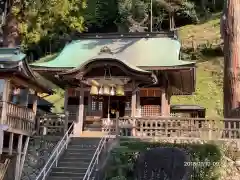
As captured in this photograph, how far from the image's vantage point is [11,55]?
599 inches

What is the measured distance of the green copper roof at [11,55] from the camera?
14461 millimetres

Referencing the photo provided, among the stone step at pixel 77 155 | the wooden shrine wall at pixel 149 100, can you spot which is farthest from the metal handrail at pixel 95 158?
the wooden shrine wall at pixel 149 100

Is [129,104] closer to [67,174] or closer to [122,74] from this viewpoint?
[122,74]

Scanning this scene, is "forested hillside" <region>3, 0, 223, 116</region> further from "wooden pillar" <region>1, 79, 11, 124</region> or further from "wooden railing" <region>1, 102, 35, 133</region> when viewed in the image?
"wooden pillar" <region>1, 79, 11, 124</region>

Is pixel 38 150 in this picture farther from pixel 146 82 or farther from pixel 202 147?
pixel 202 147

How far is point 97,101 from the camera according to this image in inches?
749

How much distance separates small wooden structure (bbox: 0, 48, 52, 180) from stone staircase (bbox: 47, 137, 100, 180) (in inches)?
84.3

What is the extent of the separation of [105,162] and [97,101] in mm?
6042

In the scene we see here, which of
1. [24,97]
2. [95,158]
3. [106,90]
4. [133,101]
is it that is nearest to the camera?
[95,158]

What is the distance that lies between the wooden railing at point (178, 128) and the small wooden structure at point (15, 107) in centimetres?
396

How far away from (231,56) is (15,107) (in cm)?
906

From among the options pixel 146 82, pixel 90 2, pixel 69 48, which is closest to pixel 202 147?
pixel 146 82

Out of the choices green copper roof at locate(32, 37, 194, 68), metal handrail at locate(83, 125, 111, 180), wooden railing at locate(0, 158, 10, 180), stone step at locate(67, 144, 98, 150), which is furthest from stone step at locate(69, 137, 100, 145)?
green copper roof at locate(32, 37, 194, 68)

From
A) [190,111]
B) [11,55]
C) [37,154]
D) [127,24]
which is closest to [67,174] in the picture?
[37,154]
